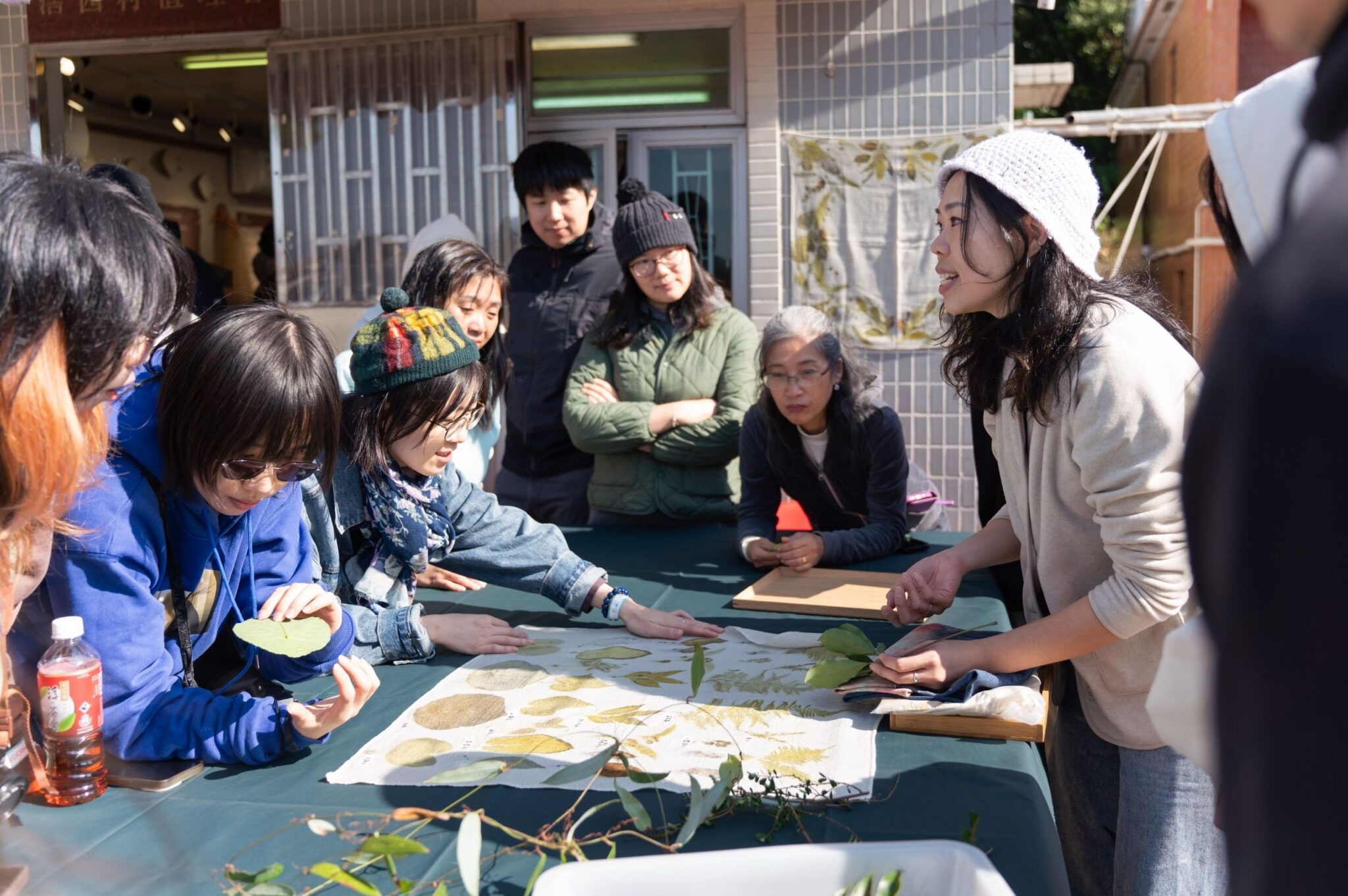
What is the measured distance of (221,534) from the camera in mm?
1655

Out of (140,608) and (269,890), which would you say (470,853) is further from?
(140,608)

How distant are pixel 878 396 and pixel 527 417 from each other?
128cm

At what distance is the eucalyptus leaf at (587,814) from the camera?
48.5 inches

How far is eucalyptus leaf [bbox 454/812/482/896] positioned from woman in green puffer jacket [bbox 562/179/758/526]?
2109mm

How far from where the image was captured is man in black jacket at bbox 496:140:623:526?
146 inches

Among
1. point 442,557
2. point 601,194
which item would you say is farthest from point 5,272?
point 601,194

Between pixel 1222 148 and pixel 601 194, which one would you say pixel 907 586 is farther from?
pixel 601 194

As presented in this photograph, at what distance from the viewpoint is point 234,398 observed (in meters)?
1.54

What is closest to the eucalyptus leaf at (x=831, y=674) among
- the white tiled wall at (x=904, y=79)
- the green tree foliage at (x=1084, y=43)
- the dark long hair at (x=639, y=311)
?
the dark long hair at (x=639, y=311)

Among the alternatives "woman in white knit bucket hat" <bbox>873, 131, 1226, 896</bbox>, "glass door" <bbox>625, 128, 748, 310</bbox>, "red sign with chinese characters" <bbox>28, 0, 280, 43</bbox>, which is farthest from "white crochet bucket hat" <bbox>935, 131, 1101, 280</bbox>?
"red sign with chinese characters" <bbox>28, 0, 280, 43</bbox>

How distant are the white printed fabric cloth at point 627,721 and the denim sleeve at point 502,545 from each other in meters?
0.29

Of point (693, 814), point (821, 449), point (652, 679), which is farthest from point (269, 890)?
point (821, 449)

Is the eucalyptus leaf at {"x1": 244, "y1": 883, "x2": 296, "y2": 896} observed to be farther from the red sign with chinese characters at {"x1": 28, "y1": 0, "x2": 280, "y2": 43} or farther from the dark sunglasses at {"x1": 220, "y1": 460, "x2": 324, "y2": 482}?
the red sign with chinese characters at {"x1": 28, "y1": 0, "x2": 280, "y2": 43}

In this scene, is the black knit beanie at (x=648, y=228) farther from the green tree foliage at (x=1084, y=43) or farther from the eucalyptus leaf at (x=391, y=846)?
the green tree foliage at (x=1084, y=43)
